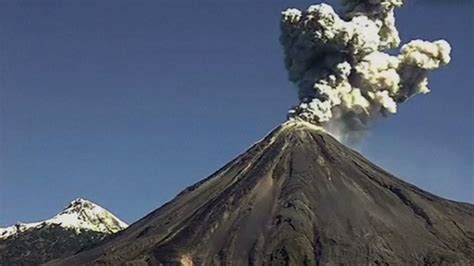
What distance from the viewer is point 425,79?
315 feet

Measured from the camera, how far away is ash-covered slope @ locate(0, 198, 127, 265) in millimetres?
138550

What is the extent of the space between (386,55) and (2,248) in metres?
71.5

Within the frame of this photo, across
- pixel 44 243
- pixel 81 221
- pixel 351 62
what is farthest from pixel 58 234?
pixel 351 62

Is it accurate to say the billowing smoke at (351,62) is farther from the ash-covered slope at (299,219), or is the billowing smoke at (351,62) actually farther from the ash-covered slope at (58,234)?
the ash-covered slope at (58,234)

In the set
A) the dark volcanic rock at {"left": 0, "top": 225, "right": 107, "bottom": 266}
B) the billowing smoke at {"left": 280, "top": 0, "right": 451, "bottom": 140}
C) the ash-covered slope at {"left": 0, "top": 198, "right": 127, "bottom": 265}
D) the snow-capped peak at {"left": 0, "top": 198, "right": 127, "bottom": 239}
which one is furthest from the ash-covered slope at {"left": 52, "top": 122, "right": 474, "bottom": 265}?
the snow-capped peak at {"left": 0, "top": 198, "right": 127, "bottom": 239}

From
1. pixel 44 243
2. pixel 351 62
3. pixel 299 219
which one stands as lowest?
pixel 299 219

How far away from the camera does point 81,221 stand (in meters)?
178

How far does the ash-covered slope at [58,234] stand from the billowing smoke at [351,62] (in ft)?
139

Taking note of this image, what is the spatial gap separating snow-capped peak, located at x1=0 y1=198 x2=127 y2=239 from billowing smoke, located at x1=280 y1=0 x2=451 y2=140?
78.5 m

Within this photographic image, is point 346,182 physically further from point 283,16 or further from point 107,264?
point 107,264

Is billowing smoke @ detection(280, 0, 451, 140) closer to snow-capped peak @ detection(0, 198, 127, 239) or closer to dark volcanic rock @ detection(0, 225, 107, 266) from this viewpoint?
dark volcanic rock @ detection(0, 225, 107, 266)

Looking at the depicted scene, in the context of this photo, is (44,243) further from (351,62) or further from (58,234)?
(351,62)

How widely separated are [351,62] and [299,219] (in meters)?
16.7

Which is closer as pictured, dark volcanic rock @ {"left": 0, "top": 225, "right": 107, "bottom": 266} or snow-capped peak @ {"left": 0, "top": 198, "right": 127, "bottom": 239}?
dark volcanic rock @ {"left": 0, "top": 225, "right": 107, "bottom": 266}
